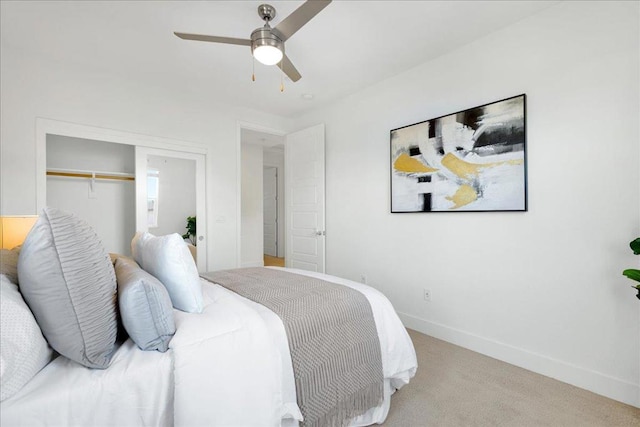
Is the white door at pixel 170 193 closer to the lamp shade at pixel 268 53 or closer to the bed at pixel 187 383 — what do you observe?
the lamp shade at pixel 268 53

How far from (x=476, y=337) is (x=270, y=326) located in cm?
211

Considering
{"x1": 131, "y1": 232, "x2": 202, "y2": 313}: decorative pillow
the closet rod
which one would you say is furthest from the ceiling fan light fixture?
the closet rod

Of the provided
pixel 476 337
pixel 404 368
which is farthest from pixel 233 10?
pixel 476 337

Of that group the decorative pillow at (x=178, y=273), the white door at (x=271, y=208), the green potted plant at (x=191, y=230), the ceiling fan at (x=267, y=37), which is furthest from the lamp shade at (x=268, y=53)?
the white door at (x=271, y=208)

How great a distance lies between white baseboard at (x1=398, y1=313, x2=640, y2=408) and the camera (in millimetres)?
1887

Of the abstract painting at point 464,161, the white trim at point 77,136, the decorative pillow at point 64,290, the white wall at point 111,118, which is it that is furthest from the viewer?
the white trim at point 77,136

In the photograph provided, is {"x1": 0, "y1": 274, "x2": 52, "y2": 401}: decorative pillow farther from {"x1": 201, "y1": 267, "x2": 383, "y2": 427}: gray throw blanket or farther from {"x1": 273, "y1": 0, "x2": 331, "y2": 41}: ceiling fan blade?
{"x1": 273, "y1": 0, "x2": 331, "y2": 41}: ceiling fan blade

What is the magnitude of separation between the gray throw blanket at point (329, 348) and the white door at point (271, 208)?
571cm

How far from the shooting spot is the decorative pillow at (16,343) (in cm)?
81

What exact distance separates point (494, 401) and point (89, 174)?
4520 millimetres

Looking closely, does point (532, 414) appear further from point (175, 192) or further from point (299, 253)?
point (175, 192)

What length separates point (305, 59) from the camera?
286 cm

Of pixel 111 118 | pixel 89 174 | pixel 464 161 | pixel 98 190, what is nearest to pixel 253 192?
pixel 98 190

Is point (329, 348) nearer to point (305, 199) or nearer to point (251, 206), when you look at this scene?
point (305, 199)
